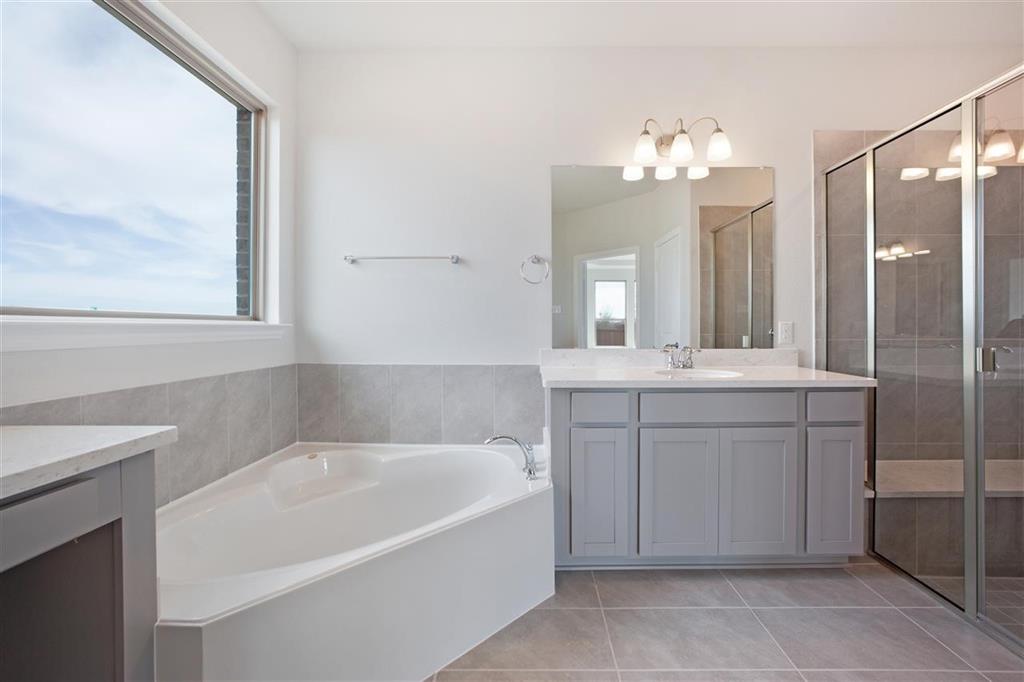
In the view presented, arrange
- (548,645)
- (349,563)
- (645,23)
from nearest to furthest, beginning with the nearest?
(349,563), (548,645), (645,23)

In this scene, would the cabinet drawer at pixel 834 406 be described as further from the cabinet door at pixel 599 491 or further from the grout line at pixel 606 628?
the grout line at pixel 606 628

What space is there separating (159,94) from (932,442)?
10.7ft

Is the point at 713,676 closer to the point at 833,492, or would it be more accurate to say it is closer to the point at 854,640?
the point at 854,640

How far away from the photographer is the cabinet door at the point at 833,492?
6.64 feet

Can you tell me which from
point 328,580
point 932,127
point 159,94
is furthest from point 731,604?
point 159,94

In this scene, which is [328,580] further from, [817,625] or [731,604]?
[817,625]

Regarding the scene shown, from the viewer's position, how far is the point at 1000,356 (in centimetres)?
170

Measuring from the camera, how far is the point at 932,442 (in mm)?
1996

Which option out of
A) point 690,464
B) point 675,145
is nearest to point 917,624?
point 690,464

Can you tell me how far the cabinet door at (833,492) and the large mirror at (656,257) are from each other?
664 mm

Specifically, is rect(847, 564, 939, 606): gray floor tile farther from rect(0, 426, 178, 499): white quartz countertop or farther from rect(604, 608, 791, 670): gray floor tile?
rect(0, 426, 178, 499): white quartz countertop

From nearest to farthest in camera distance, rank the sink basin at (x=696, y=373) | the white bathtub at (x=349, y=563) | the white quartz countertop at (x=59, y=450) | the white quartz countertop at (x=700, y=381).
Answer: the white quartz countertop at (x=59, y=450)
the white bathtub at (x=349, y=563)
the white quartz countertop at (x=700, y=381)
the sink basin at (x=696, y=373)

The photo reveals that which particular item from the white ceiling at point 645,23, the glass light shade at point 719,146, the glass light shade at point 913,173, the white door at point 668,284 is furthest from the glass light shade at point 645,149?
the glass light shade at point 913,173

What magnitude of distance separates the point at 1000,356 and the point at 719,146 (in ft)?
4.68
